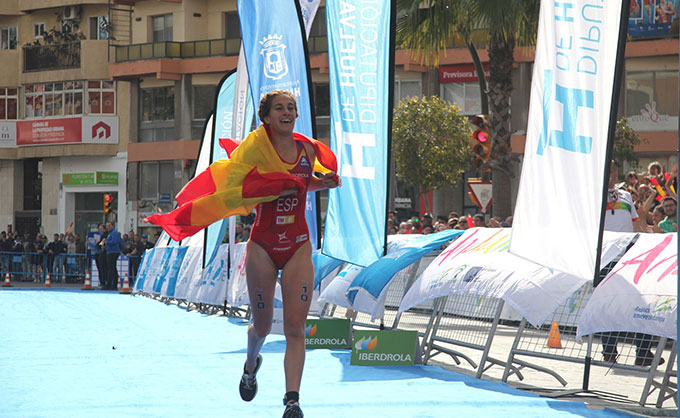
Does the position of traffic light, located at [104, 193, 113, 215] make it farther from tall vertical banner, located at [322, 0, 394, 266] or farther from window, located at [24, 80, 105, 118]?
tall vertical banner, located at [322, 0, 394, 266]

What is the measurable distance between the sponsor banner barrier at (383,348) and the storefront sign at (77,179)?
43905 millimetres

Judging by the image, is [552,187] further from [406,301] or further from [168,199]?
[168,199]

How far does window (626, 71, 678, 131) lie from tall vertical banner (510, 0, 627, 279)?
33532 millimetres

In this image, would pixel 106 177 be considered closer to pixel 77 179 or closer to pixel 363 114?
pixel 77 179

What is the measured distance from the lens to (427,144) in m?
34.7

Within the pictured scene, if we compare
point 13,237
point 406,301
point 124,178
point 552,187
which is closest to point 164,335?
point 406,301

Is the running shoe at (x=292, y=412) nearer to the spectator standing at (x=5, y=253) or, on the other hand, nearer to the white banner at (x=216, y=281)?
the white banner at (x=216, y=281)

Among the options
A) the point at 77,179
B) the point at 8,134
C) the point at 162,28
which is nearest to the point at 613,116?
the point at 162,28

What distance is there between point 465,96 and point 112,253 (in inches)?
719

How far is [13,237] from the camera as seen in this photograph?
41.1m

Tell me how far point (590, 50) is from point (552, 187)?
106 centimetres

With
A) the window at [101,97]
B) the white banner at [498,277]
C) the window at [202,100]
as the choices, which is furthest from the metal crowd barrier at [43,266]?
the white banner at [498,277]

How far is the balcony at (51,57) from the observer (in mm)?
52875

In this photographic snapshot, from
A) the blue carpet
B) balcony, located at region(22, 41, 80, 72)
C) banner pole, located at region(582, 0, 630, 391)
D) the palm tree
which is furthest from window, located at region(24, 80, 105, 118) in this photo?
banner pole, located at region(582, 0, 630, 391)
